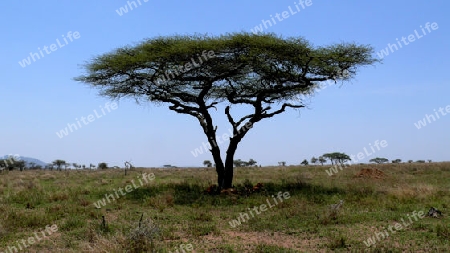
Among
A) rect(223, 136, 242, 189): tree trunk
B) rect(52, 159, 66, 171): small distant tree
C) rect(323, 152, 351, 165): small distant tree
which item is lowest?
rect(323, 152, 351, 165): small distant tree

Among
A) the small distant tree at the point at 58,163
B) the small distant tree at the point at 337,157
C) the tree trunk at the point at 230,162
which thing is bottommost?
the small distant tree at the point at 337,157

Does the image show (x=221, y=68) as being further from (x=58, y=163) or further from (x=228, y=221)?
(x=58, y=163)

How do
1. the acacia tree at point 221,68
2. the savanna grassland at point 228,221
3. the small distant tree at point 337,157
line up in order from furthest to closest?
1. the small distant tree at point 337,157
2. the acacia tree at point 221,68
3. the savanna grassland at point 228,221

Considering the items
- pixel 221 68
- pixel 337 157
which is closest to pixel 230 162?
pixel 221 68

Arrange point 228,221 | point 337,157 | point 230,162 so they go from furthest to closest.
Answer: point 337,157 < point 230,162 < point 228,221

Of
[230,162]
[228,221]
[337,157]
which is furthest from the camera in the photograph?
[337,157]

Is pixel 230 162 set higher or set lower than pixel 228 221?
higher

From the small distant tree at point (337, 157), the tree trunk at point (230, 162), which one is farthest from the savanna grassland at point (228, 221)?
the small distant tree at point (337, 157)

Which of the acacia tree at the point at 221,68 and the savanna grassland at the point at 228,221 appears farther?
the acacia tree at the point at 221,68

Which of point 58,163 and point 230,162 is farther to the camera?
point 58,163

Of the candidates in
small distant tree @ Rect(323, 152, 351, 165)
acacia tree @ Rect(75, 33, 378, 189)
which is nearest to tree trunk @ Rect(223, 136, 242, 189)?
acacia tree @ Rect(75, 33, 378, 189)

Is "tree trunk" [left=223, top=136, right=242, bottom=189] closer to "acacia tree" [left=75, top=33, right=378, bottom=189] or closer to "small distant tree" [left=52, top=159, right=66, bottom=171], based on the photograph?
"acacia tree" [left=75, top=33, right=378, bottom=189]

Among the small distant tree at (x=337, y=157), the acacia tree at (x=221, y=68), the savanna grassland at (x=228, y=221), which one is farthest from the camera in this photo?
the small distant tree at (x=337, y=157)

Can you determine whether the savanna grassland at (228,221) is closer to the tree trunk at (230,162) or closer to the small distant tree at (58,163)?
the tree trunk at (230,162)
